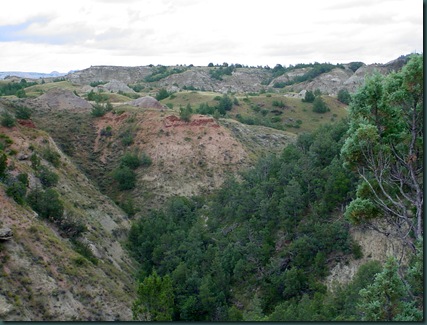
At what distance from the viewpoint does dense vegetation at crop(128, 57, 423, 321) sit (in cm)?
1199

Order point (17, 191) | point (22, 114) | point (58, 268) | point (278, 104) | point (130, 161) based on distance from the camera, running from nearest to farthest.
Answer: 1. point (58, 268)
2. point (17, 191)
3. point (22, 114)
4. point (130, 161)
5. point (278, 104)

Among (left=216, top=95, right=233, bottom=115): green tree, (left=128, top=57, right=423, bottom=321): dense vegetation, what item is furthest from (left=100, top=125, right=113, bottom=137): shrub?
(left=216, top=95, right=233, bottom=115): green tree

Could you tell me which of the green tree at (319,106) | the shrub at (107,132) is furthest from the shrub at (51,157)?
the green tree at (319,106)

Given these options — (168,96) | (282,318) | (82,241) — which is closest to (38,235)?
(82,241)

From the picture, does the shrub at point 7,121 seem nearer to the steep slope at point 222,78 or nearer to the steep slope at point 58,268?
the steep slope at point 58,268

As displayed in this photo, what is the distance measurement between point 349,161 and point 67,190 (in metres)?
29.7

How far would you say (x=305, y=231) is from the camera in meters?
27.2

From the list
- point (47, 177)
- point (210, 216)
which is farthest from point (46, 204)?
point (210, 216)

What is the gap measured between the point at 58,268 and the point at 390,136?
1940 centimetres

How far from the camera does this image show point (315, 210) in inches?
1084

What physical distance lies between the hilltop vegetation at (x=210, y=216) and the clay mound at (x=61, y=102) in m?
1.71

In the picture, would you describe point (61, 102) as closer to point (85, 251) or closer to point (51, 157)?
point (51, 157)

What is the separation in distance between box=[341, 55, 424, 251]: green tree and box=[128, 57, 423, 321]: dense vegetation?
0.09 ft

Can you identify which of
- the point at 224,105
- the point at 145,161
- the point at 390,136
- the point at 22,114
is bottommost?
the point at 145,161
